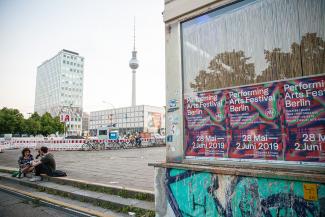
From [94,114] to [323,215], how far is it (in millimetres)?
132471

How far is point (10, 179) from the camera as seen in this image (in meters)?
7.70

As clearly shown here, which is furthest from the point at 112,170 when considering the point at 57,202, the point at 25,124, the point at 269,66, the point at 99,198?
the point at 25,124

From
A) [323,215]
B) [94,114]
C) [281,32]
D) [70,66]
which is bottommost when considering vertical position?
[323,215]

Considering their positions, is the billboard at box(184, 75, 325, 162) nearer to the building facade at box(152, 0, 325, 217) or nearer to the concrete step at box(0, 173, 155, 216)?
the building facade at box(152, 0, 325, 217)

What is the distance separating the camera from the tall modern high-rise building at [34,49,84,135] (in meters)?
123

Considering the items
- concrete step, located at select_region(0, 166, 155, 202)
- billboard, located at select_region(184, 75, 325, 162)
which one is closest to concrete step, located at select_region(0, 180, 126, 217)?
concrete step, located at select_region(0, 166, 155, 202)

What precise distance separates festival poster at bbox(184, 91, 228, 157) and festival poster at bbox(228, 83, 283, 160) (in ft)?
0.41

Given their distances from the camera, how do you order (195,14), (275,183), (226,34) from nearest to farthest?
(275,183), (226,34), (195,14)

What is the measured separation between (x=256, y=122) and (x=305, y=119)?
0.53m

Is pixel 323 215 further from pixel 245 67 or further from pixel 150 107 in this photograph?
pixel 150 107

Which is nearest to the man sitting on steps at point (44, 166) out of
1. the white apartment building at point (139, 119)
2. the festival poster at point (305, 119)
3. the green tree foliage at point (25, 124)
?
the festival poster at point (305, 119)

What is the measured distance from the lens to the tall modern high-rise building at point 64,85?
122625 mm

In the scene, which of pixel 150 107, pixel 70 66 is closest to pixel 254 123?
pixel 150 107

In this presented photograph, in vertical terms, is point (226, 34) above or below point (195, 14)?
below
